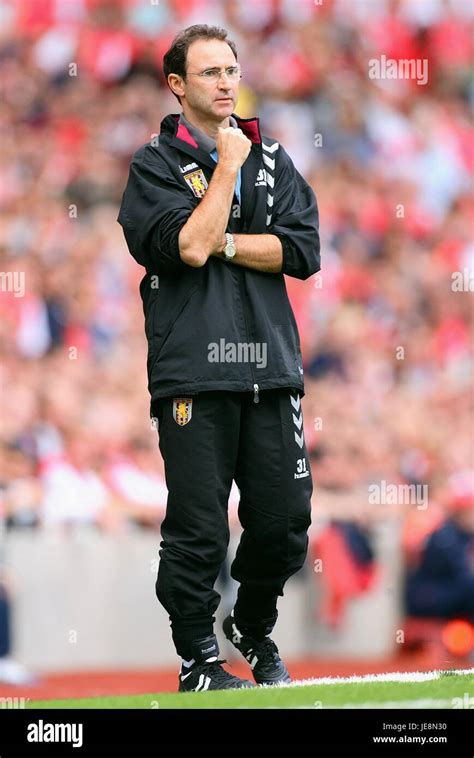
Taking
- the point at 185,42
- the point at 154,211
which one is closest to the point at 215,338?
the point at 154,211

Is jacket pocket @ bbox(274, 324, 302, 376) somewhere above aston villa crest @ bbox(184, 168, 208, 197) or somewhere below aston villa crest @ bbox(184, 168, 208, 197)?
below

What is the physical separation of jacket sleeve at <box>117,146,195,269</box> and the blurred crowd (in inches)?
189

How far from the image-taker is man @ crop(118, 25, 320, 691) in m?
4.91

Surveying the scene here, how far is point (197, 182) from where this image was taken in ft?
16.7

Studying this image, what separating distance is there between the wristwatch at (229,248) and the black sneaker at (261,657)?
1269mm

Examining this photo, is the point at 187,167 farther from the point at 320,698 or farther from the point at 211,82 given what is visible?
the point at 320,698

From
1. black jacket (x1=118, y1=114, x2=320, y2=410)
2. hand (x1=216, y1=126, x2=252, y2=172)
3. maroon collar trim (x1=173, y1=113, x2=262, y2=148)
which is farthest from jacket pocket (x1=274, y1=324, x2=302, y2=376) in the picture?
maroon collar trim (x1=173, y1=113, x2=262, y2=148)

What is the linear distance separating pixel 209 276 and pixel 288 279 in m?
7.03

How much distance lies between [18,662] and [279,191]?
5092mm

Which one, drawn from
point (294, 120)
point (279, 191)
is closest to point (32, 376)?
point (294, 120)

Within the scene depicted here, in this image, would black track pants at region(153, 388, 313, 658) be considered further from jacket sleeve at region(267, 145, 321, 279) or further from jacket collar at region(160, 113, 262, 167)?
jacket collar at region(160, 113, 262, 167)

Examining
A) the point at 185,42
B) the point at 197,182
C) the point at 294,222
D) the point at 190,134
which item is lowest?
the point at 294,222
